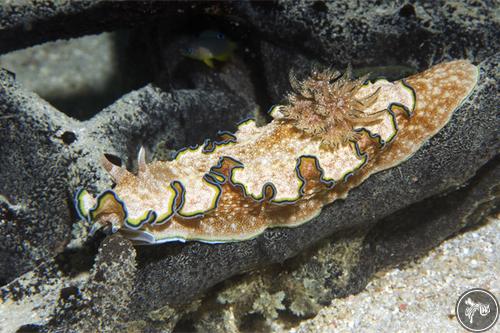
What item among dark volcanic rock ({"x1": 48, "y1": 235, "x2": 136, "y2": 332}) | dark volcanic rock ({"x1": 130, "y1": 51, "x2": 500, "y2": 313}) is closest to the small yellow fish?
dark volcanic rock ({"x1": 130, "y1": 51, "x2": 500, "y2": 313})

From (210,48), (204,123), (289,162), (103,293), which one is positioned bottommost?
(103,293)

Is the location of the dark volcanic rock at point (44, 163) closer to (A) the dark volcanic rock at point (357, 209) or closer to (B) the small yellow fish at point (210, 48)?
(A) the dark volcanic rock at point (357, 209)

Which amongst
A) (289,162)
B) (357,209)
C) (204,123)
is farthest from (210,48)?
(357,209)

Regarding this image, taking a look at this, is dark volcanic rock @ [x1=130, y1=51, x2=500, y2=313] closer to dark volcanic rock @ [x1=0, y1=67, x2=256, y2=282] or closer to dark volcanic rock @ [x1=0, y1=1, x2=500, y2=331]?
dark volcanic rock @ [x1=0, y1=1, x2=500, y2=331]

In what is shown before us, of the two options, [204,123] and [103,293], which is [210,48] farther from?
[103,293]

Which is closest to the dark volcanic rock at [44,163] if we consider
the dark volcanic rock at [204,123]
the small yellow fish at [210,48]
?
the dark volcanic rock at [204,123]
